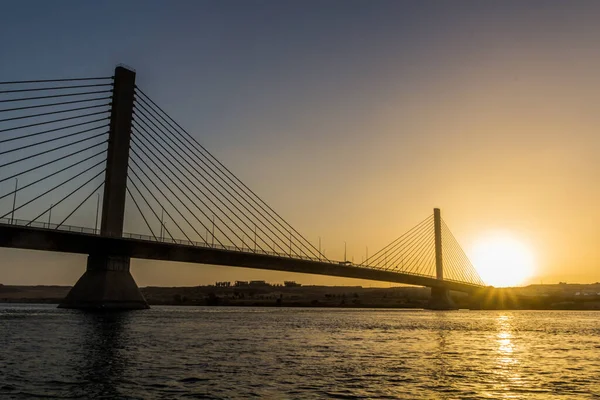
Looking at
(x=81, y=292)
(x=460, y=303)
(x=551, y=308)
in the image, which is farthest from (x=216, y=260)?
(x=551, y=308)

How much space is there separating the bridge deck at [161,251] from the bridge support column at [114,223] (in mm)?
1561

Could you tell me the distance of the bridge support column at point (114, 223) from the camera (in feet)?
207

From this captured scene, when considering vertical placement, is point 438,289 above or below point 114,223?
below

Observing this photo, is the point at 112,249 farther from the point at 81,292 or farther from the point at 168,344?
the point at 168,344

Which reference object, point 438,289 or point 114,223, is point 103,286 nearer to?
point 114,223

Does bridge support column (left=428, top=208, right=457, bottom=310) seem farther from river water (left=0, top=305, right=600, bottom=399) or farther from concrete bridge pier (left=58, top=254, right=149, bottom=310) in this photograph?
river water (left=0, top=305, right=600, bottom=399)

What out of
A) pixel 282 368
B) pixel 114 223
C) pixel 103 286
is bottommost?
pixel 282 368

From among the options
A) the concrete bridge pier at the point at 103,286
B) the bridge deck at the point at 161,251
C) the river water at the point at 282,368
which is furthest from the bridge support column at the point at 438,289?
the river water at the point at 282,368

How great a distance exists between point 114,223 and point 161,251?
950 centimetres

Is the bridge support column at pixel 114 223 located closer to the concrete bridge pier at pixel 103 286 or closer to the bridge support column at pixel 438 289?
the concrete bridge pier at pixel 103 286

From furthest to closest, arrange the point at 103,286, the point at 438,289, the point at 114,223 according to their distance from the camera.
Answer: the point at 438,289, the point at 103,286, the point at 114,223

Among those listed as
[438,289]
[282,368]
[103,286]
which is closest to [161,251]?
[103,286]

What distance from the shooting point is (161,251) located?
71.5 metres

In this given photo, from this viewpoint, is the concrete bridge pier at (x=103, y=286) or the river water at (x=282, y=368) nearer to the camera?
the river water at (x=282, y=368)
